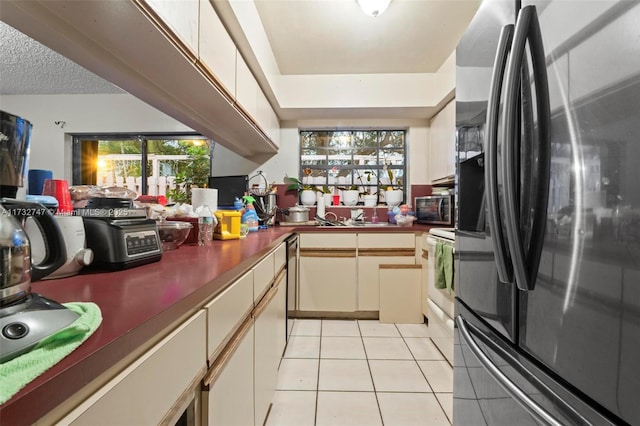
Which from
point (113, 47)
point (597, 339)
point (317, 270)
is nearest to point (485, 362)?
point (597, 339)

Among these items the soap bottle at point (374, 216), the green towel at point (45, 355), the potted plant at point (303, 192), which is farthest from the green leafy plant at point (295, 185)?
the green towel at point (45, 355)

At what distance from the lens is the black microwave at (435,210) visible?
8.25ft

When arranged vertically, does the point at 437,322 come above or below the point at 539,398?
below

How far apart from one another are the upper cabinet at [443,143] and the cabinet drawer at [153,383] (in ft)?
8.15

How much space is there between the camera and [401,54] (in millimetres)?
2602

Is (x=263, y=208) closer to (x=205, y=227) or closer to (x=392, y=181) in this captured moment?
(x=205, y=227)

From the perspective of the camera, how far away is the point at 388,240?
8.86 ft

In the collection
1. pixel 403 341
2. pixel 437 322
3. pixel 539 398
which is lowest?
pixel 403 341

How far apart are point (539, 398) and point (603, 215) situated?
42 cm

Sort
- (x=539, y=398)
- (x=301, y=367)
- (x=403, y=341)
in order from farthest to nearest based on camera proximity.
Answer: (x=403, y=341) < (x=301, y=367) < (x=539, y=398)

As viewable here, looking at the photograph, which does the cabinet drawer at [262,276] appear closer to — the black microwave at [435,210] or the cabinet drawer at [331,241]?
the cabinet drawer at [331,241]

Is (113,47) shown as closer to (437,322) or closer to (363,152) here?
(437,322)

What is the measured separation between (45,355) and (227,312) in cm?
52

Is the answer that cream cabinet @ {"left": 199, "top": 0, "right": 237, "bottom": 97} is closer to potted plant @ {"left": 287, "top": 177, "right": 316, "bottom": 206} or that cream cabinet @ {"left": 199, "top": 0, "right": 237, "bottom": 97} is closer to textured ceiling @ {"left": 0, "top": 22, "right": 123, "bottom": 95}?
textured ceiling @ {"left": 0, "top": 22, "right": 123, "bottom": 95}
